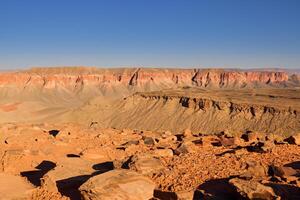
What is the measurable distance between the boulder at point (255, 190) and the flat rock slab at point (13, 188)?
7873 mm

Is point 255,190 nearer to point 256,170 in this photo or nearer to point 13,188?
point 256,170

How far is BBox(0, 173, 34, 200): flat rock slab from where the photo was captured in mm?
14750

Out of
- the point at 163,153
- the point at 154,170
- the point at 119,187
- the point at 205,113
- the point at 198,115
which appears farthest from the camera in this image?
the point at 198,115

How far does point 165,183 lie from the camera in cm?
1322

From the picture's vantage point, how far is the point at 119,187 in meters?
12.0

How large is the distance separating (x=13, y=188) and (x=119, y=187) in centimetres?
611

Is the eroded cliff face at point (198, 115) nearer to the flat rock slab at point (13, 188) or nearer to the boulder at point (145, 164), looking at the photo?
the flat rock slab at point (13, 188)

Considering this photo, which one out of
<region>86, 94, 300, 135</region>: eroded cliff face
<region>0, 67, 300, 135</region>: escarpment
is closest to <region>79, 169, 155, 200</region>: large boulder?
<region>0, 67, 300, 135</region>: escarpment

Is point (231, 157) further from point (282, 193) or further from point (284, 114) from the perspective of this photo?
point (284, 114)

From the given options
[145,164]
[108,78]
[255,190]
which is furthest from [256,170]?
[108,78]

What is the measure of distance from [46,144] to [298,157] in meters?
13.6

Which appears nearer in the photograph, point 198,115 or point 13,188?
point 13,188

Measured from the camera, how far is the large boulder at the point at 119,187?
1195cm

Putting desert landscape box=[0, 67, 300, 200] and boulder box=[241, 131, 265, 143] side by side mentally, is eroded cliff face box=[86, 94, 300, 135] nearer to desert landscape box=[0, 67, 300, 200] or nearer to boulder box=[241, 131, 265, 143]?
boulder box=[241, 131, 265, 143]
